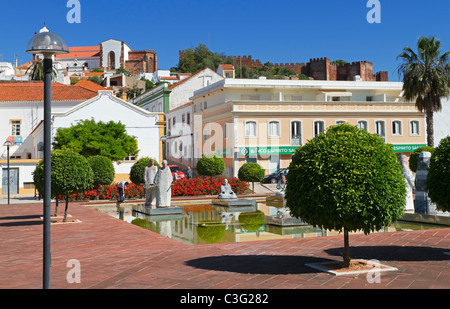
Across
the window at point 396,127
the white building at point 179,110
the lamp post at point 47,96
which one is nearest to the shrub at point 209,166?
the white building at point 179,110

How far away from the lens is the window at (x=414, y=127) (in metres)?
45.2

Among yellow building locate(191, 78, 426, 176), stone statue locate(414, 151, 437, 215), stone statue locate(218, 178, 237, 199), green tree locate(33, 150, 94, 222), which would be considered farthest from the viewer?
yellow building locate(191, 78, 426, 176)

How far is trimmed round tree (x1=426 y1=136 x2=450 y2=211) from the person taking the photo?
31.6 ft

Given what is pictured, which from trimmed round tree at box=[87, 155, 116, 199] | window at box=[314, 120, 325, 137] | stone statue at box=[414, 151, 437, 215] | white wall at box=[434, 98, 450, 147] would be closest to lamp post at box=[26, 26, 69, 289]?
stone statue at box=[414, 151, 437, 215]

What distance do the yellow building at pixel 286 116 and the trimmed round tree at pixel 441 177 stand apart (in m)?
30.8

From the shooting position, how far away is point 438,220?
603 inches

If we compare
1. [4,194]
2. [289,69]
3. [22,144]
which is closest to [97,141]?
[4,194]

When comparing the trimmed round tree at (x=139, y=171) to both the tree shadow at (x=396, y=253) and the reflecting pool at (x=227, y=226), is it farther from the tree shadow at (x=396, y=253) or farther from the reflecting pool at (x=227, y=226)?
the tree shadow at (x=396, y=253)

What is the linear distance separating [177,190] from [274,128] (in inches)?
657

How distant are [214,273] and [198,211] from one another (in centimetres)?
1244

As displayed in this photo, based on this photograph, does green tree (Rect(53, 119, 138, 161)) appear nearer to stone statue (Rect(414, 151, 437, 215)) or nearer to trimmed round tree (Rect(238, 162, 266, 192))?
trimmed round tree (Rect(238, 162, 266, 192))

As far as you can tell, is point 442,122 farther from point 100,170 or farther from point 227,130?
point 100,170

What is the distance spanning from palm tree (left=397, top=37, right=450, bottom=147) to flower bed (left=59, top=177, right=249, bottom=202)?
14.5 metres

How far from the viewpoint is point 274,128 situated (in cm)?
4219
